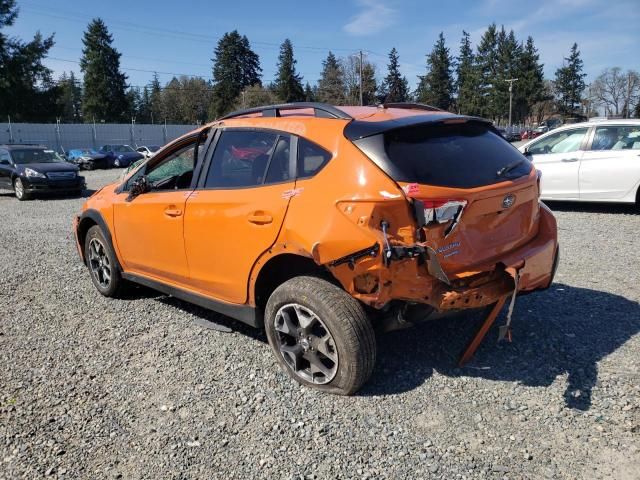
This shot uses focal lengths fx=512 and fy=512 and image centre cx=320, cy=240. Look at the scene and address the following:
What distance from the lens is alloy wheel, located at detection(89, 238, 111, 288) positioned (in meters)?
5.24

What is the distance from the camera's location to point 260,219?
3367 millimetres

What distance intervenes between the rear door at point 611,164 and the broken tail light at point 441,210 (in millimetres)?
7236

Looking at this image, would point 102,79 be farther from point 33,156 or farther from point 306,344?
point 306,344

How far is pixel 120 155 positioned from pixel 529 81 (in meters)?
70.8

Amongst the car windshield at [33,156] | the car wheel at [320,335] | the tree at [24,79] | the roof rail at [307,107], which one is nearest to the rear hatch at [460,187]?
the roof rail at [307,107]

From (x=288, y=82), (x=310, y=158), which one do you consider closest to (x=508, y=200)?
(x=310, y=158)

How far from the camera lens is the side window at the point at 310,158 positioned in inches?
126

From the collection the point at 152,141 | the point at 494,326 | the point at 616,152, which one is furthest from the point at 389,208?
the point at 152,141

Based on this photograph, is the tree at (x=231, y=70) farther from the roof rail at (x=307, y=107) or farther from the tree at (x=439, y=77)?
the roof rail at (x=307, y=107)

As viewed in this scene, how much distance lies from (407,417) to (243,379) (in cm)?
116

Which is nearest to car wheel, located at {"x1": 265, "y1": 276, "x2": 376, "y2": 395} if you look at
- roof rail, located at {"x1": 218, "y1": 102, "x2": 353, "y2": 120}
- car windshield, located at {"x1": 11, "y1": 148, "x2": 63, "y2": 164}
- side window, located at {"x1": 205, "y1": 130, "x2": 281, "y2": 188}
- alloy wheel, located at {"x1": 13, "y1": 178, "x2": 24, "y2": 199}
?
side window, located at {"x1": 205, "y1": 130, "x2": 281, "y2": 188}

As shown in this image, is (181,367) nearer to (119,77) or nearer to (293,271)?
(293,271)

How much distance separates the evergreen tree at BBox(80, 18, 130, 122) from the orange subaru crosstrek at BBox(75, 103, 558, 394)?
7060 cm

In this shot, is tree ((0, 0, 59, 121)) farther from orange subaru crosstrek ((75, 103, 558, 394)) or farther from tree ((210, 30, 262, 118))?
orange subaru crosstrek ((75, 103, 558, 394))
